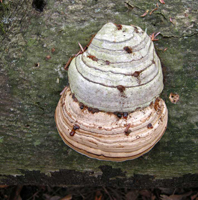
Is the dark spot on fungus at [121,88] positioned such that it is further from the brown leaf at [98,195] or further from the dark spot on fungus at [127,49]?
the brown leaf at [98,195]

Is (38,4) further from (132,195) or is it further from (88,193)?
(132,195)

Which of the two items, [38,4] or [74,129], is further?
[38,4]

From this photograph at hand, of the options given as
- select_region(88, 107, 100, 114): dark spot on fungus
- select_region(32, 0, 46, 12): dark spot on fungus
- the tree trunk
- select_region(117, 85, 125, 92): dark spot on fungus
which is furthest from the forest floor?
select_region(32, 0, 46, 12): dark spot on fungus

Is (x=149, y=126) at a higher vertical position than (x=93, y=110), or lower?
lower

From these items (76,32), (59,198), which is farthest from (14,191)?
(76,32)

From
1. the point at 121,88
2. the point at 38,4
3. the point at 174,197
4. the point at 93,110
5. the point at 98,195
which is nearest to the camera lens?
the point at 121,88

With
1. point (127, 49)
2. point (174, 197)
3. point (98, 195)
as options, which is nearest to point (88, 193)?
point (98, 195)

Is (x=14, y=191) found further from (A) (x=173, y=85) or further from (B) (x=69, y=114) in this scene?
(A) (x=173, y=85)

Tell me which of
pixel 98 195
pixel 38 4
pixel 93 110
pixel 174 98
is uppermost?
pixel 38 4
